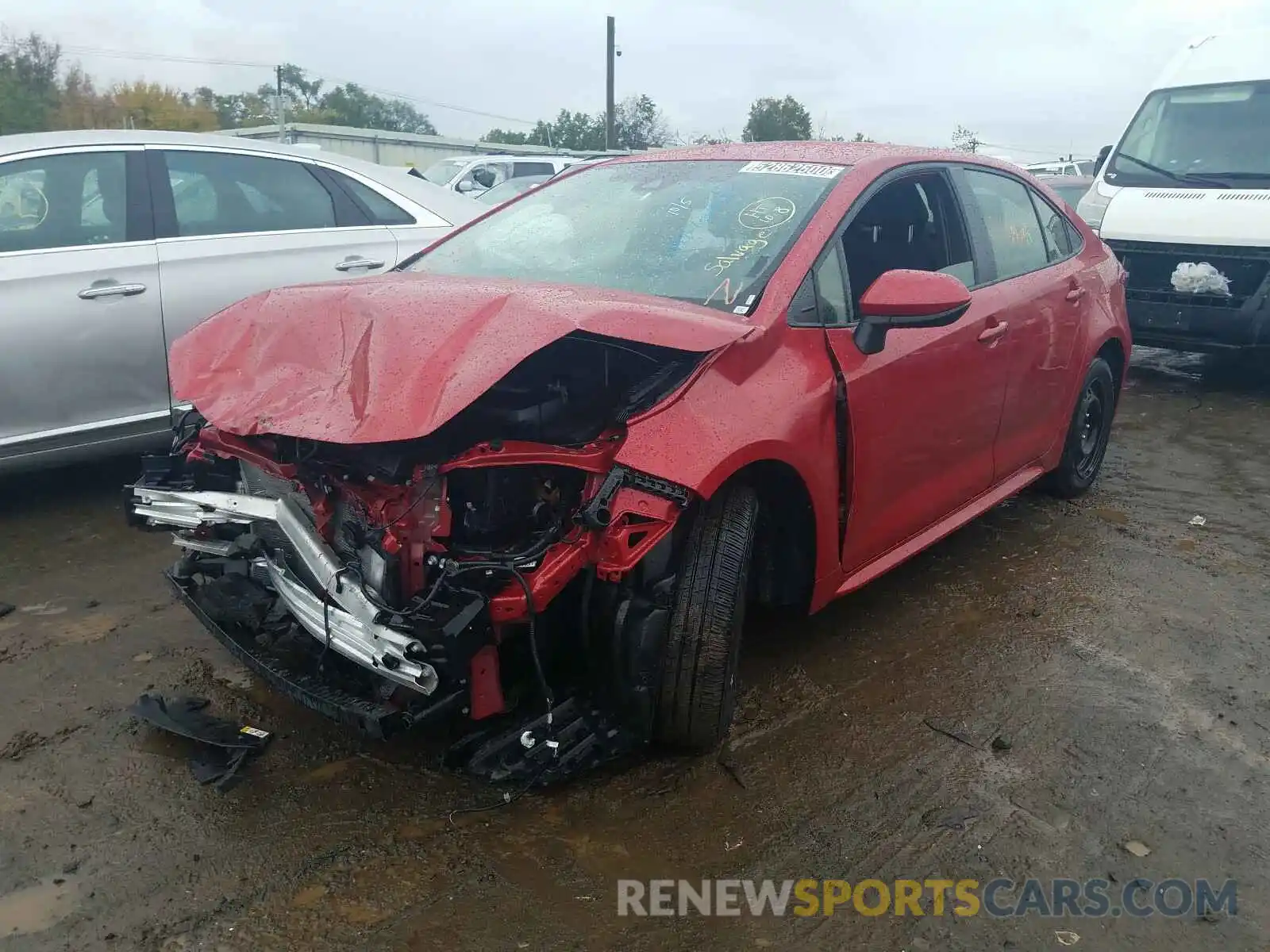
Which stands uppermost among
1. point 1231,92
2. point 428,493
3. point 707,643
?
point 1231,92

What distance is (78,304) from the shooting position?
430 cm

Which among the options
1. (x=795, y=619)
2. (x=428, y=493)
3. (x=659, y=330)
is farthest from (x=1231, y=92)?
(x=428, y=493)

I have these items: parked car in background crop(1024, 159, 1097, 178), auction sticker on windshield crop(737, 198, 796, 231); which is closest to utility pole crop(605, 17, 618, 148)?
parked car in background crop(1024, 159, 1097, 178)

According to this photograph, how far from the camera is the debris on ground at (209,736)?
9.02 feet

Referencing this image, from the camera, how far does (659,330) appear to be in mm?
2604

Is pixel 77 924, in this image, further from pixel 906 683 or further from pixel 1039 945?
pixel 906 683

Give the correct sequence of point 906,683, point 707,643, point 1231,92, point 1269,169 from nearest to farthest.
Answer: point 707,643 < point 906,683 < point 1269,169 < point 1231,92

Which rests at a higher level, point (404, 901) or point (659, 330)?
point (659, 330)

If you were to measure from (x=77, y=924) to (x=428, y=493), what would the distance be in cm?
120

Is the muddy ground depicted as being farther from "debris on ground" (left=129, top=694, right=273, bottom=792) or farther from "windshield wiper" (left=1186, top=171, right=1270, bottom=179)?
"windshield wiper" (left=1186, top=171, right=1270, bottom=179)

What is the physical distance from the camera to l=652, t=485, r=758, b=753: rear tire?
2660 mm

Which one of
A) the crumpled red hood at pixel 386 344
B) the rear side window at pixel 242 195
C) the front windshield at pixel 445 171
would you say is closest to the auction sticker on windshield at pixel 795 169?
the crumpled red hood at pixel 386 344

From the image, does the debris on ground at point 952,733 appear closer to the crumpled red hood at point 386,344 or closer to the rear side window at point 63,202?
the crumpled red hood at point 386,344

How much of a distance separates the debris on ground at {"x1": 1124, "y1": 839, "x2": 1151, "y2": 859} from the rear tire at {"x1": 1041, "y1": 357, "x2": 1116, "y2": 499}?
99.3 inches
